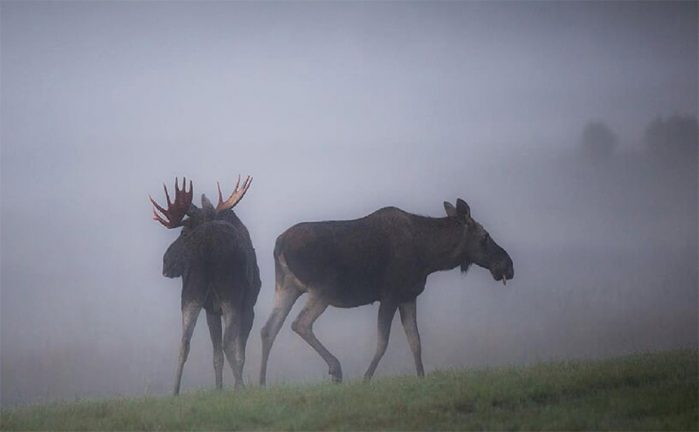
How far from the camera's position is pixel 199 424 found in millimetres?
17312

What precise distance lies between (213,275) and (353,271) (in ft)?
8.63

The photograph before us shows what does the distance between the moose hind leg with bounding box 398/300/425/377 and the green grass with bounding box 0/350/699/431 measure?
671 millimetres

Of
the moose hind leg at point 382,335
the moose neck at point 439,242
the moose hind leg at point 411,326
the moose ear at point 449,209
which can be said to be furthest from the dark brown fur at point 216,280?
the moose ear at point 449,209

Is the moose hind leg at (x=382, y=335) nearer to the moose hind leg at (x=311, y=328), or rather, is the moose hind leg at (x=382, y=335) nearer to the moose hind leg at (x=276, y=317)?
the moose hind leg at (x=311, y=328)

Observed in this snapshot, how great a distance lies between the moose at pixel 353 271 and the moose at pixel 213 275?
596mm

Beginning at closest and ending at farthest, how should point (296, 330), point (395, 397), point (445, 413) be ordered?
point (445, 413), point (395, 397), point (296, 330)

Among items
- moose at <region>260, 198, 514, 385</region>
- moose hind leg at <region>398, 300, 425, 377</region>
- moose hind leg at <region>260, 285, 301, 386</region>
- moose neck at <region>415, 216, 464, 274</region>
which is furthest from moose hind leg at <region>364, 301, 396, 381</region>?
moose hind leg at <region>260, 285, 301, 386</region>

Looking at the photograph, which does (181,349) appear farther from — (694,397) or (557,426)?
(694,397)

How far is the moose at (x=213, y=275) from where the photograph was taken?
2038 cm

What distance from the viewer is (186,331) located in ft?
66.5

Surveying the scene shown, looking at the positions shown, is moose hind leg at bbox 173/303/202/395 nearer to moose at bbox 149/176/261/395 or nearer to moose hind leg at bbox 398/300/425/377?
moose at bbox 149/176/261/395

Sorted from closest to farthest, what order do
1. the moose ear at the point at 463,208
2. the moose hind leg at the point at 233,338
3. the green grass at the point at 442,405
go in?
the green grass at the point at 442,405 < the moose hind leg at the point at 233,338 < the moose ear at the point at 463,208

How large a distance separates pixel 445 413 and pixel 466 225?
613 cm

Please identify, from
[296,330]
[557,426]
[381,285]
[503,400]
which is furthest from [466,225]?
[557,426]
